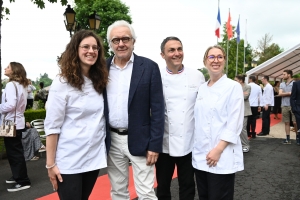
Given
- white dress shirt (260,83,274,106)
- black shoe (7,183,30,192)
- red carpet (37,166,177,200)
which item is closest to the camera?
red carpet (37,166,177,200)

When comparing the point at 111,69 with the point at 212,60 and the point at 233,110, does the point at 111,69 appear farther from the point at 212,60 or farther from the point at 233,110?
the point at 233,110

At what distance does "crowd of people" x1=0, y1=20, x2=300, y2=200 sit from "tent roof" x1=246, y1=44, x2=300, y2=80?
399 inches

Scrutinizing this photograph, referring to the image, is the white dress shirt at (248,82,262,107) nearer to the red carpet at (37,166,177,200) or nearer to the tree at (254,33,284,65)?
the red carpet at (37,166,177,200)

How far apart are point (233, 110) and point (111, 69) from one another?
Answer: 1084 mm

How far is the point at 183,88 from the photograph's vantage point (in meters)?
2.75

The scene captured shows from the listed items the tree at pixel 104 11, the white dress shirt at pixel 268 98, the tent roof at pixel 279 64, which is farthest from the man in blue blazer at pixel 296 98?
the tree at pixel 104 11

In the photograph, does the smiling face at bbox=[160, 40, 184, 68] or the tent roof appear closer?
the smiling face at bbox=[160, 40, 184, 68]

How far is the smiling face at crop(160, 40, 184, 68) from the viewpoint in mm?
2729

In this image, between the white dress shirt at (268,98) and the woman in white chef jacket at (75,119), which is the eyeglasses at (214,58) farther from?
the white dress shirt at (268,98)

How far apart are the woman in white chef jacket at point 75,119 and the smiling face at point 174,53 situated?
29.5 inches

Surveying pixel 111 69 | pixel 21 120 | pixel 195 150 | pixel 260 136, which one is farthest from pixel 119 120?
pixel 260 136

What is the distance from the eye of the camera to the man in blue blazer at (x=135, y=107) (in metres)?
2.37

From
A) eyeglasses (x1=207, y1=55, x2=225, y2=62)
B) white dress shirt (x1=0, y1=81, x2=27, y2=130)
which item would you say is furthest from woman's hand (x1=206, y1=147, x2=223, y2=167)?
white dress shirt (x1=0, y1=81, x2=27, y2=130)

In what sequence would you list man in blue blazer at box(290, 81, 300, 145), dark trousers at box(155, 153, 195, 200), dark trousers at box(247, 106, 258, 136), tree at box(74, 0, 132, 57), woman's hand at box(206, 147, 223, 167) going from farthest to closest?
tree at box(74, 0, 132, 57) → dark trousers at box(247, 106, 258, 136) → man in blue blazer at box(290, 81, 300, 145) → dark trousers at box(155, 153, 195, 200) → woman's hand at box(206, 147, 223, 167)
